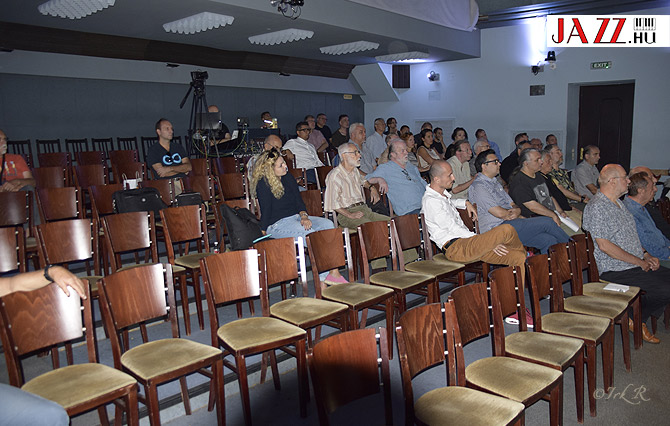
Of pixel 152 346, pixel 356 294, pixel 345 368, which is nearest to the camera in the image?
pixel 345 368

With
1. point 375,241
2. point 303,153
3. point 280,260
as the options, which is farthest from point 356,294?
point 303,153

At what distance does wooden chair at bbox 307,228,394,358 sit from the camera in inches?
118

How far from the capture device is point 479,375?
225cm

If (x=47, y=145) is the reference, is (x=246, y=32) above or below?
above

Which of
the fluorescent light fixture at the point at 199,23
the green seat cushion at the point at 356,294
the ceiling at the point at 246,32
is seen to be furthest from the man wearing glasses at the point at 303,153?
the green seat cushion at the point at 356,294

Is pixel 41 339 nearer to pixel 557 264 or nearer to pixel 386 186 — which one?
pixel 557 264

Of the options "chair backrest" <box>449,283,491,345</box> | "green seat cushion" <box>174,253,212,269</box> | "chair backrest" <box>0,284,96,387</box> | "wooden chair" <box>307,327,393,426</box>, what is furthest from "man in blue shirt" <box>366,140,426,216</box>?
"chair backrest" <box>0,284,96,387</box>

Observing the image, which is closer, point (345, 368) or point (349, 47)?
point (345, 368)

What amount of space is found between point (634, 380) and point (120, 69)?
820cm

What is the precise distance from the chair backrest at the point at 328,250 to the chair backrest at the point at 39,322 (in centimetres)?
132

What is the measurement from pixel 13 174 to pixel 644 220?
507cm

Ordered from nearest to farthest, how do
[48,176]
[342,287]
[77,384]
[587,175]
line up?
[77,384]
[342,287]
[48,176]
[587,175]

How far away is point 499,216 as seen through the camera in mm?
4391

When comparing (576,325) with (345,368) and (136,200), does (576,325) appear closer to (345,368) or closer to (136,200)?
(345,368)
